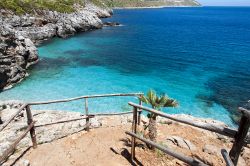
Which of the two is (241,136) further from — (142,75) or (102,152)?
(142,75)

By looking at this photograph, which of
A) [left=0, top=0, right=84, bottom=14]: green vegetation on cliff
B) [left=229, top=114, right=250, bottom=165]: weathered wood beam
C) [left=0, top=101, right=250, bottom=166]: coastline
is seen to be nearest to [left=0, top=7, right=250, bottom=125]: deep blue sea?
[left=0, top=101, right=250, bottom=166]: coastline

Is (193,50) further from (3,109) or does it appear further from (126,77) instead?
(3,109)

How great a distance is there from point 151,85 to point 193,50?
23504 mm

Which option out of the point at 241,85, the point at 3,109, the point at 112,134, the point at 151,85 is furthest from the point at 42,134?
the point at 241,85

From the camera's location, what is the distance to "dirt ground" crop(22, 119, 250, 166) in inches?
388

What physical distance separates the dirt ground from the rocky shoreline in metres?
18.9

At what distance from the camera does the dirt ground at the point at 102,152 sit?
32.3 feet

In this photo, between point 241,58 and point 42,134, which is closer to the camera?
point 42,134

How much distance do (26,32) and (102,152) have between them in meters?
47.4

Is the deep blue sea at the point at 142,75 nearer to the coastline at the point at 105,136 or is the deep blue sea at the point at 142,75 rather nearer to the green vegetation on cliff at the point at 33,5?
the coastline at the point at 105,136

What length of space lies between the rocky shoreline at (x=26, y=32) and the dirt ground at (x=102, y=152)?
62.1 feet

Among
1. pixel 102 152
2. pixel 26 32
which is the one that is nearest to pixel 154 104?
pixel 102 152

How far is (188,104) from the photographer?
24.9 meters

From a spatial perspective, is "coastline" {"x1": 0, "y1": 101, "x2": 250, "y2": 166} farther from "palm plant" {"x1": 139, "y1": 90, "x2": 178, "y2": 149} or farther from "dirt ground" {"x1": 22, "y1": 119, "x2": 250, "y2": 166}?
"palm plant" {"x1": 139, "y1": 90, "x2": 178, "y2": 149}
